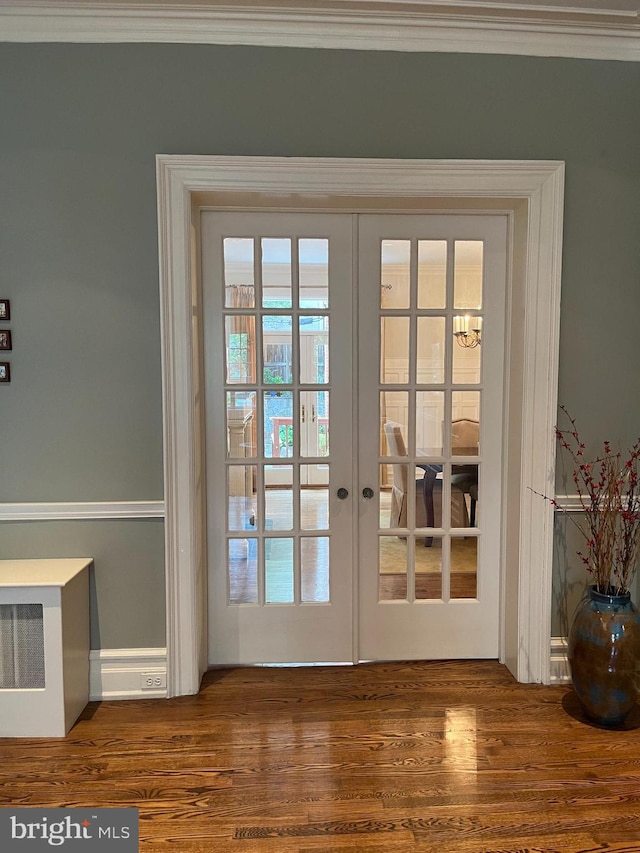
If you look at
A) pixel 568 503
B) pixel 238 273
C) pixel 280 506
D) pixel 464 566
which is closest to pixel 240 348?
pixel 238 273

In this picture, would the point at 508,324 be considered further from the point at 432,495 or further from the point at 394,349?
the point at 432,495

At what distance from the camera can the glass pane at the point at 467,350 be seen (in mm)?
2863

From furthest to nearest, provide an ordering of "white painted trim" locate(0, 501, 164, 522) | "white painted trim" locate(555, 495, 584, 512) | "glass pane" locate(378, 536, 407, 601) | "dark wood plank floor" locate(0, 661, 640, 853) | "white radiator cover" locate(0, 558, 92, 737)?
1. "glass pane" locate(378, 536, 407, 601)
2. "white painted trim" locate(555, 495, 584, 512)
3. "white painted trim" locate(0, 501, 164, 522)
4. "white radiator cover" locate(0, 558, 92, 737)
5. "dark wood plank floor" locate(0, 661, 640, 853)

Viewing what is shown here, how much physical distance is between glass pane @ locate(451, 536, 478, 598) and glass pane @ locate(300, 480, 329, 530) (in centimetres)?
64

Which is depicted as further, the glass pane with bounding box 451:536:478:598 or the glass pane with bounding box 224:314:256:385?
the glass pane with bounding box 451:536:478:598

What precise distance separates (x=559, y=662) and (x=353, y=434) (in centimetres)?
140

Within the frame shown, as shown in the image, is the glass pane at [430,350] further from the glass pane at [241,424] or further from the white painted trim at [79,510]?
A: the white painted trim at [79,510]

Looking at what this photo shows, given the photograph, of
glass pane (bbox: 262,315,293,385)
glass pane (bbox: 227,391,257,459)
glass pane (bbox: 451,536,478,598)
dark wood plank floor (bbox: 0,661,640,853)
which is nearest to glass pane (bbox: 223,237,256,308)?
glass pane (bbox: 262,315,293,385)

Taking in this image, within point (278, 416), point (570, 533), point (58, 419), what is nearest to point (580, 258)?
point (570, 533)

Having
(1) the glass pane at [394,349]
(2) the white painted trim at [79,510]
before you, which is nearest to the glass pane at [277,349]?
(1) the glass pane at [394,349]

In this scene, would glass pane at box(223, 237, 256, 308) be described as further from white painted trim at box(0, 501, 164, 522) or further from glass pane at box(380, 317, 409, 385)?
white painted trim at box(0, 501, 164, 522)

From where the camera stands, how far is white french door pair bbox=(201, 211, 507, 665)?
2.81 meters

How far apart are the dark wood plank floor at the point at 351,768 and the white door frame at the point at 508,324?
0.30 m

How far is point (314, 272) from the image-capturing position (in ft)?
9.23
